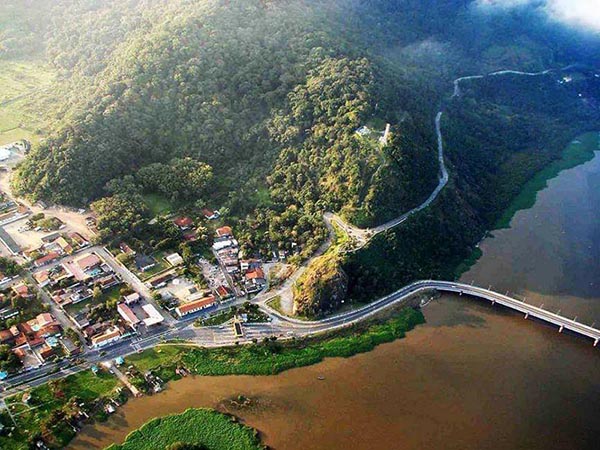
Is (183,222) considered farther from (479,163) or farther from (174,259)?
(479,163)

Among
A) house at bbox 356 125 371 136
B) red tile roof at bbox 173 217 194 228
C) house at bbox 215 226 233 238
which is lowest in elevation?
house at bbox 215 226 233 238

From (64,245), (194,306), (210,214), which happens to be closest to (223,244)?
(210,214)

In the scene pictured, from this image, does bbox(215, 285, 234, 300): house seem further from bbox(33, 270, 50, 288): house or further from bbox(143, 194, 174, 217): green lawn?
bbox(33, 270, 50, 288): house

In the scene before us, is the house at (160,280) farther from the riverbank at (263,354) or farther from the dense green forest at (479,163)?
the dense green forest at (479,163)

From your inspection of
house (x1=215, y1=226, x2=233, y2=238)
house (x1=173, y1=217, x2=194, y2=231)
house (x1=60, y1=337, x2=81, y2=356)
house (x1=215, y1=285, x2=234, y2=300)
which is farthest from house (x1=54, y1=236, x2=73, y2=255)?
house (x1=215, y1=285, x2=234, y2=300)

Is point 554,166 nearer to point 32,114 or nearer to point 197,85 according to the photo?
point 197,85

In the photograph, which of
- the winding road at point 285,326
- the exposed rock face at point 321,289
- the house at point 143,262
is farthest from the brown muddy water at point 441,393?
the house at point 143,262

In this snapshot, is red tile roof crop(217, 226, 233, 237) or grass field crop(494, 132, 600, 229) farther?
grass field crop(494, 132, 600, 229)
